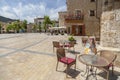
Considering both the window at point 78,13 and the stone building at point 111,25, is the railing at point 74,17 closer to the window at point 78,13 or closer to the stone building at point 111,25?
the window at point 78,13

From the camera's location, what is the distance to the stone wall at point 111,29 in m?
5.57

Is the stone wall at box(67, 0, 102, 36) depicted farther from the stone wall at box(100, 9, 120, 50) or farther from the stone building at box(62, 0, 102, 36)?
the stone wall at box(100, 9, 120, 50)

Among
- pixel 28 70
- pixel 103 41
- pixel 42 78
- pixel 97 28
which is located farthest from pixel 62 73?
pixel 97 28

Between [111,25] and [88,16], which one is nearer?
[111,25]

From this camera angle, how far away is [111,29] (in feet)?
19.1

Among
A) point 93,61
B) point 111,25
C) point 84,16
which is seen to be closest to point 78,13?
point 84,16

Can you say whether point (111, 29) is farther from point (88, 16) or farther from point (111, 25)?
point (88, 16)

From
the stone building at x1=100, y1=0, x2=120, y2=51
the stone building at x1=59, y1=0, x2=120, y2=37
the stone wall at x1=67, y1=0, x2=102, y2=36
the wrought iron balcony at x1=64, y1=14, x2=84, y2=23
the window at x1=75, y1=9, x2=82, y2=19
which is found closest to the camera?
the stone building at x1=100, y1=0, x2=120, y2=51

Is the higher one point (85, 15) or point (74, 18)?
point (85, 15)

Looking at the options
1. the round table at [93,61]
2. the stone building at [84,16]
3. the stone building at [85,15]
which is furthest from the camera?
the stone building at [85,15]

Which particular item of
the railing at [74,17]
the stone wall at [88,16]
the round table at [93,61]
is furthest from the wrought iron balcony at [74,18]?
the round table at [93,61]

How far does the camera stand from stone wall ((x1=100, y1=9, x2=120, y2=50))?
18.3 feet

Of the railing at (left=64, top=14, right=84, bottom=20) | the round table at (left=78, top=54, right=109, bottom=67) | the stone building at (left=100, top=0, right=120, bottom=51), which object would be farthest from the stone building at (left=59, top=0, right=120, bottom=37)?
the round table at (left=78, top=54, right=109, bottom=67)

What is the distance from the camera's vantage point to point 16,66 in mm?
5719
